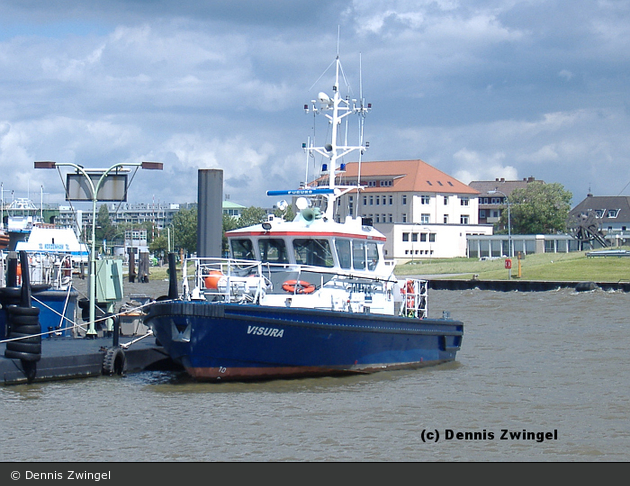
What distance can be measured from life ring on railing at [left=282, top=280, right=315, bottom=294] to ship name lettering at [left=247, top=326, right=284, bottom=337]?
1153 millimetres

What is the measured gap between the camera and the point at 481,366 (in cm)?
1998

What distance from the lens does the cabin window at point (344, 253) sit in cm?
1827

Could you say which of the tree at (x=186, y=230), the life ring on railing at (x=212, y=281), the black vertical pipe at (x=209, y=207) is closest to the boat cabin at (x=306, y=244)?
the life ring on railing at (x=212, y=281)

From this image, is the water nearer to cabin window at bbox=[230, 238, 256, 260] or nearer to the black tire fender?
the black tire fender

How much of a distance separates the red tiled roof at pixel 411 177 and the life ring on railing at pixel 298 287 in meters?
74.4

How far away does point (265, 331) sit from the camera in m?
15.9

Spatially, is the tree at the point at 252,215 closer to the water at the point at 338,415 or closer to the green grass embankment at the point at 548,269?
the green grass embankment at the point at 548,269

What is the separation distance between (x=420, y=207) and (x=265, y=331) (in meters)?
77.6

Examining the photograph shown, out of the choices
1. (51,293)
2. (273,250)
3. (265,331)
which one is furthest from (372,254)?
(51,293)

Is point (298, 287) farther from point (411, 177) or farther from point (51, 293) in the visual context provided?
point (411, 177)

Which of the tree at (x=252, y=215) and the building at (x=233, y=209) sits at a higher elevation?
the building at (x=233, y=209)

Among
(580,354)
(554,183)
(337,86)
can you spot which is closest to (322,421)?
(337,86)

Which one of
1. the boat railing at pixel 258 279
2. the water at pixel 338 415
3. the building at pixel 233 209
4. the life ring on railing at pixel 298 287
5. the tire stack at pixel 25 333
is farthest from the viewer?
the building at pixel 233 209

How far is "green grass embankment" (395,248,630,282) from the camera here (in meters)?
52.2
